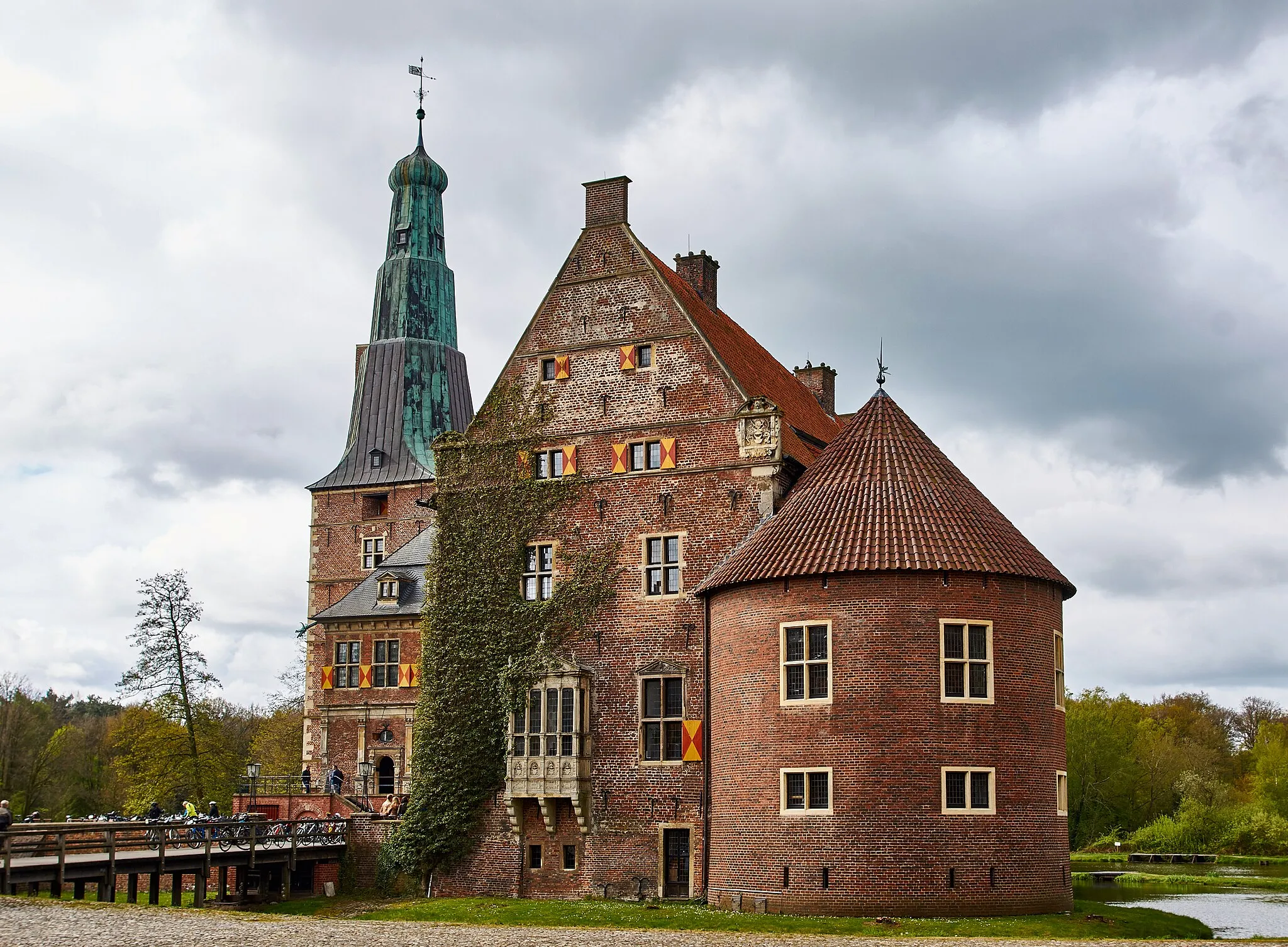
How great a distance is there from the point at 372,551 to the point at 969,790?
102ft

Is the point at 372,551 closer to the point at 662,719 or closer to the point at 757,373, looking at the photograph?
the point at 757,373

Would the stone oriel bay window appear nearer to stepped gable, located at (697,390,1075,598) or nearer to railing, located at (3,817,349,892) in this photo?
stepped gable, located at (697,390,1075,598)

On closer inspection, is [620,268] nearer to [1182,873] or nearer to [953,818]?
[953,818]

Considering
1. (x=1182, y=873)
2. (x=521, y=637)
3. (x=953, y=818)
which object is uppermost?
(x=521, y=637)

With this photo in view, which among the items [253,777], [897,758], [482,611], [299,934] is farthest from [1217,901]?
[299,934]

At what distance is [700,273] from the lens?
35.0 meters

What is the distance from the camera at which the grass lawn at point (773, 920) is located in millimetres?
22250

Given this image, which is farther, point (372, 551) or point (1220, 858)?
point (1220, 858)

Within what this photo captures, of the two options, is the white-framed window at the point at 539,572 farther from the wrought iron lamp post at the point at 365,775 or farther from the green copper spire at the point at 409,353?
the green copper spire at the point at 409,353

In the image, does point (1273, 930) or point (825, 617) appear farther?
point (1273, 930)

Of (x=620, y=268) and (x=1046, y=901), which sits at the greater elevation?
(x=620, y=268)

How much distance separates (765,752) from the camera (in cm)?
2573

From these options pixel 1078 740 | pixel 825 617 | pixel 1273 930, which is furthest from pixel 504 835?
pixel 1078 740

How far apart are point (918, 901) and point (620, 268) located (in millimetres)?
14792
